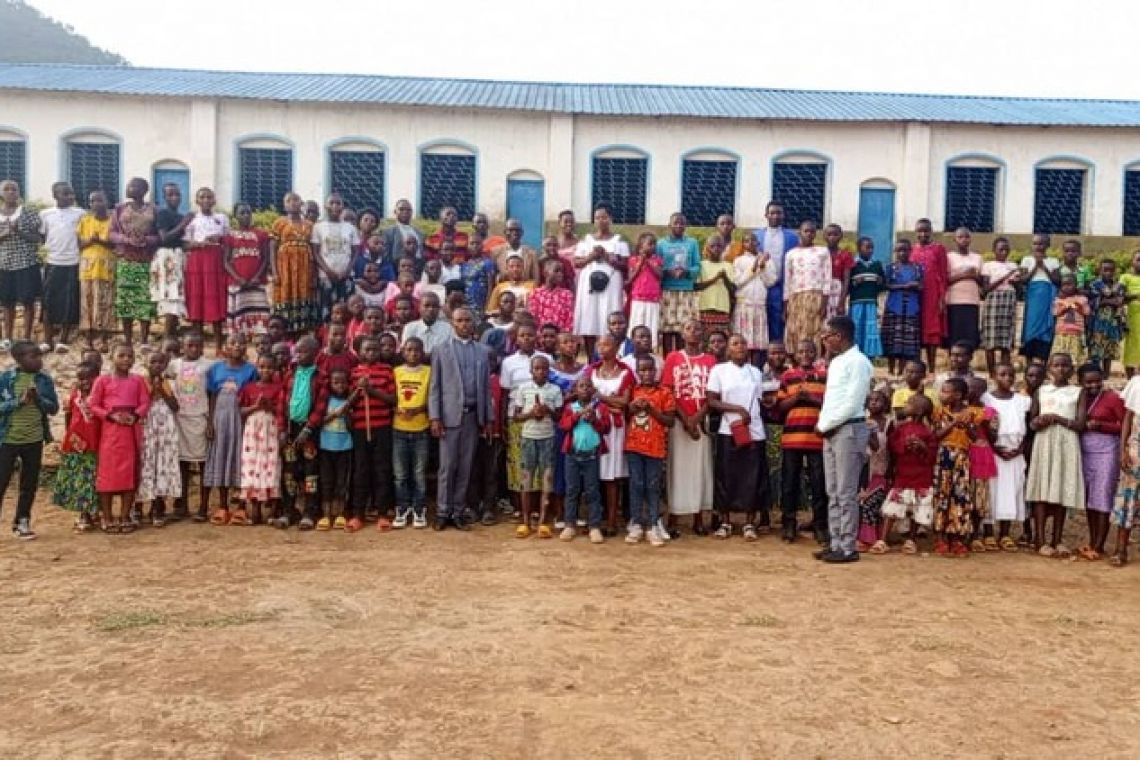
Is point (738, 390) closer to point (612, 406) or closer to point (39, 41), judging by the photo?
point (612, 406)

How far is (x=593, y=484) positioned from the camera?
7.65m

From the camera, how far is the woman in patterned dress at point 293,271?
9555 millimetres

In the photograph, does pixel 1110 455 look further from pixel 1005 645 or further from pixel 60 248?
pixel 60 248

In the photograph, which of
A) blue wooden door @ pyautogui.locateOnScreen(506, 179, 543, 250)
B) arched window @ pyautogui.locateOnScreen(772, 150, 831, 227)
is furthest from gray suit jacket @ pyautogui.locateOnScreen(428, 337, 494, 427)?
arched window @ pyautogui.locateOnScreen(772, 150, 831, 227)

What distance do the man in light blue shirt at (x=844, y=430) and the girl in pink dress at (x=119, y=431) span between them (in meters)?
4.91

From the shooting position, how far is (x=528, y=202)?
19.3m

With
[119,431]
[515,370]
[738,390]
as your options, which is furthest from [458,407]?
[119,431]

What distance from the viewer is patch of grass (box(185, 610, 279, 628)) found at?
5.52 meters

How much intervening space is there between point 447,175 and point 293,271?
10.2 m

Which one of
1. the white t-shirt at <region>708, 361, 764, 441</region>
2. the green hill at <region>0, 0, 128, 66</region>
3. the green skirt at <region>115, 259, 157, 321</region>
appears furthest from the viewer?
the green hill at <region>0, 0, 128, 66</region>

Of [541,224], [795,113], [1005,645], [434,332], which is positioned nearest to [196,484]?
[434,332]

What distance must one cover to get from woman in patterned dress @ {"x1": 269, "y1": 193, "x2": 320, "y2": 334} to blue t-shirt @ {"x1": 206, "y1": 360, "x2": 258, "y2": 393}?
1.50 metres

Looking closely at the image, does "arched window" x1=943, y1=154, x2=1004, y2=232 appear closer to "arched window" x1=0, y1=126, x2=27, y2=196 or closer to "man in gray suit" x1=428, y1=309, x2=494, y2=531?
A: "man in gray suit" x1=428, y1=309, x2=494, y2=531

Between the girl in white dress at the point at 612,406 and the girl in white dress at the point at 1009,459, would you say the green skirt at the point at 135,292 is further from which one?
the girl in white dress at the point at 1009,459
